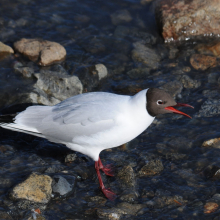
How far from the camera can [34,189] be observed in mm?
5164

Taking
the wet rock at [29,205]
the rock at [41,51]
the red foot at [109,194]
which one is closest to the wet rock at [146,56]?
the rock at [41,51]

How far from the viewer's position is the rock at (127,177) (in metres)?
5.70

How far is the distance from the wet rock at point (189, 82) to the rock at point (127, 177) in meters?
2.99

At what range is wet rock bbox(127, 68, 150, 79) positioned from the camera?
8406 mm

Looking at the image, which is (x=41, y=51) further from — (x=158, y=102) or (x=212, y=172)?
(x=212, y=172)

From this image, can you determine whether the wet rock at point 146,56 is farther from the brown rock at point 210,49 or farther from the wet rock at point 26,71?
the wet rock at point 26,71

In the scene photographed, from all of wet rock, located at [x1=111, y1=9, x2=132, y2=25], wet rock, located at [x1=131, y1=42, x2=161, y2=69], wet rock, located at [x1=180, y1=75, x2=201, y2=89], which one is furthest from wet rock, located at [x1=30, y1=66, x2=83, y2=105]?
wet rock, located at [x1=111, y1=9, x2=132, y2=25]

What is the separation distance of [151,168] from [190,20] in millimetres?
5182

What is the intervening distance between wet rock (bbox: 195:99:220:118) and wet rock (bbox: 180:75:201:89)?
0.66 metres

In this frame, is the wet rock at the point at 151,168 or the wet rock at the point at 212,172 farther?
the wet rock at the point at 151,168

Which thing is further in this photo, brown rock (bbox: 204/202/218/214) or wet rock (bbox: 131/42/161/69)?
wet rock (bbox: 131/42/161/69)

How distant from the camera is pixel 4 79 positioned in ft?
24.9

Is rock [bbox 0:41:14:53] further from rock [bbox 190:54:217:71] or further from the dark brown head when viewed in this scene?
the dark brown head

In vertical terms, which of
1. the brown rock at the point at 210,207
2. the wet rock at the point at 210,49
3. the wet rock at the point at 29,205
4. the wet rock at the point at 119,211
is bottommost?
the wet rock at the point at 29,205
